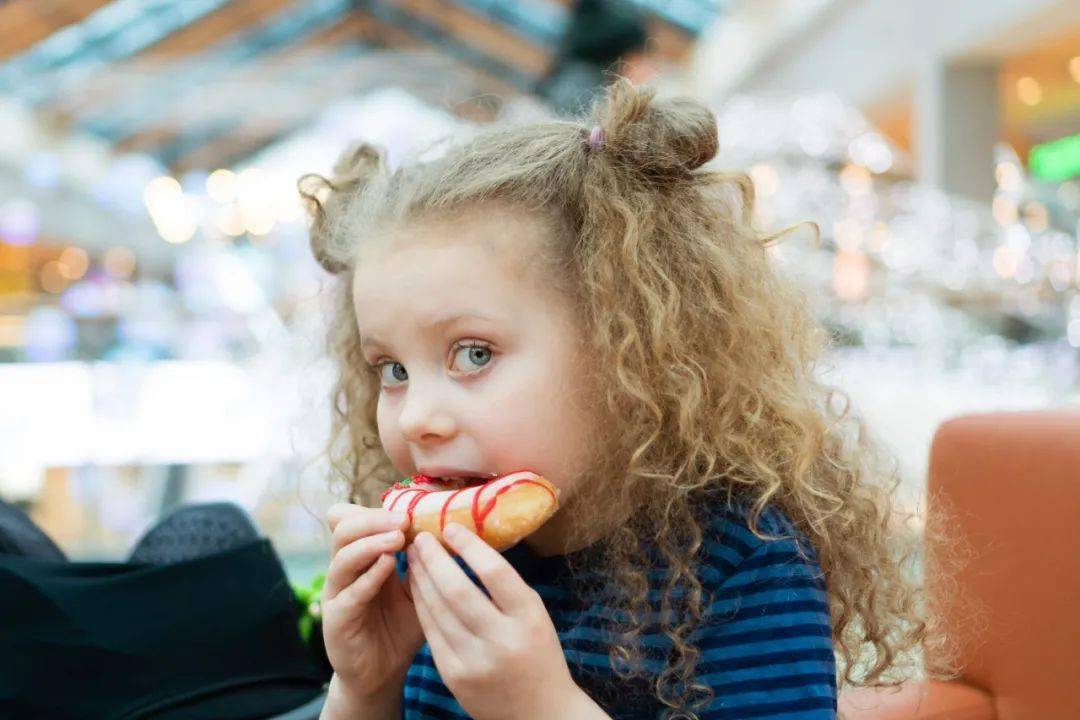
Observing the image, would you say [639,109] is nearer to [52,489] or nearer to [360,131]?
[52,489]

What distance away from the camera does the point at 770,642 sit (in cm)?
82

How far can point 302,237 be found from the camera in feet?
17.6

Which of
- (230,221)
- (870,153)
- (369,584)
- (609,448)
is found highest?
(870,153)

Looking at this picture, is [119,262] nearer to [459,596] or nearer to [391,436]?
[391,436]

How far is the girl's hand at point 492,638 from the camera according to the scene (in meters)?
0.77

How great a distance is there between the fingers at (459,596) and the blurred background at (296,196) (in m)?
0.49

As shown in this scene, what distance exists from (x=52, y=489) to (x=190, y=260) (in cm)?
192

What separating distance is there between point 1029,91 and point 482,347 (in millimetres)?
9327

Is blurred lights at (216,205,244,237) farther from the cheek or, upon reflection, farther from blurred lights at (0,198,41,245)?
the cheek

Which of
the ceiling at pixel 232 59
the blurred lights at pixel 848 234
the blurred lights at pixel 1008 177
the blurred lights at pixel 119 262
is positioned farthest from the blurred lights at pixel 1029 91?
the blurred lights at pixel 119 262

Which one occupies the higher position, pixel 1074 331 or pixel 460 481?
pixel 1074 331

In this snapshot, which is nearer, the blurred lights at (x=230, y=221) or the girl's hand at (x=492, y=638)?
the girl's hand at (x=492, y=638)

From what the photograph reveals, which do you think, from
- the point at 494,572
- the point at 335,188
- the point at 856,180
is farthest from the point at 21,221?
the point at 494,572

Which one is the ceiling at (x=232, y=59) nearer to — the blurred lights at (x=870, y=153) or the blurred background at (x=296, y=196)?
the blurred background at (x=296, y=196)
